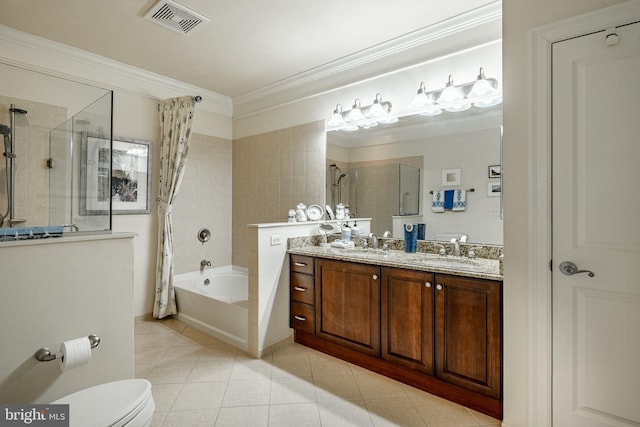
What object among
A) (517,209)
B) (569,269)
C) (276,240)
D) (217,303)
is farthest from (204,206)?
(569,269)

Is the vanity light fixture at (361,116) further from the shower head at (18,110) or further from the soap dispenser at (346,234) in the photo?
the shower head at (18,110)

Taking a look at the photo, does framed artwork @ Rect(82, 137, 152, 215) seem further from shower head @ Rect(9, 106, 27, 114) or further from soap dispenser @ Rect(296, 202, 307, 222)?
soap dispenser @ Rect(296, 202, 307, 222)

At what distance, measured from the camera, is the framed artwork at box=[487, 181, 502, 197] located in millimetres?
2264

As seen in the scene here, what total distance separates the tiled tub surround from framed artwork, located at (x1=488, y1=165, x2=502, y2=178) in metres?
0.52

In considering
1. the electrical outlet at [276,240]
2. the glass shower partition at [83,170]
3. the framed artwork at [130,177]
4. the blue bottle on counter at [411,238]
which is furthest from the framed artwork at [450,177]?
the framed artwork at [130,177]

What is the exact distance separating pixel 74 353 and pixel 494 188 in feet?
8.64

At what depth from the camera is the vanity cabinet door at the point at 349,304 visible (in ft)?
7.39

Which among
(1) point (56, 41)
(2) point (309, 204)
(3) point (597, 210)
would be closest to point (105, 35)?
(1) point (56, 41)

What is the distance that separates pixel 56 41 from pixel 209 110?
154cm

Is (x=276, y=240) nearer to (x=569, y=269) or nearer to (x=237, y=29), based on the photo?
(x=237, y=29)

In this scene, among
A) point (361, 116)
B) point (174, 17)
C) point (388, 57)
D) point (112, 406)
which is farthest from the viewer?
point (361, 116)

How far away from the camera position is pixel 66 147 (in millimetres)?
1615

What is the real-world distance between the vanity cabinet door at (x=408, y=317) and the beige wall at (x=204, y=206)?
2.53 m

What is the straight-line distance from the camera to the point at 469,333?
5.96 feet
